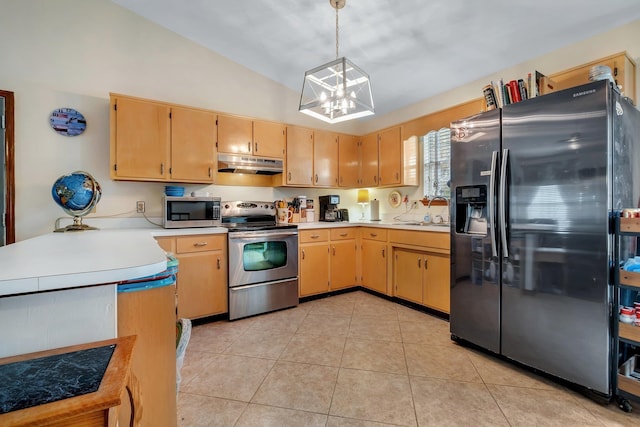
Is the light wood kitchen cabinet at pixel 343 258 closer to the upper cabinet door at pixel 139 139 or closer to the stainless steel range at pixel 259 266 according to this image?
the stainless steel range at pixel 259 266

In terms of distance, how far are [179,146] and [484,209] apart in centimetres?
289

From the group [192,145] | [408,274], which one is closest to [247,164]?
[192,145]

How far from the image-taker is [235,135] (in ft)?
10.4

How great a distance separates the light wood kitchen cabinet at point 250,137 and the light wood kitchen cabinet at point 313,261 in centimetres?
107

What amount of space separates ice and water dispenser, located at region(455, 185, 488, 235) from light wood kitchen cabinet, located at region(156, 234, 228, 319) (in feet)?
7.22

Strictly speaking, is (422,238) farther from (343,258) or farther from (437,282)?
(343,258)

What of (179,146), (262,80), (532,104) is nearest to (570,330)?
(532,104)

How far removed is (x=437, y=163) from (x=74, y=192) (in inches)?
140

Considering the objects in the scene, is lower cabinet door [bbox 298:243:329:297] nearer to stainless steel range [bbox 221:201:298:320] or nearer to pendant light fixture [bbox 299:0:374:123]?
stainless steel range [bbox 221:201:298:320]

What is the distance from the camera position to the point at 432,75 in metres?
3.09

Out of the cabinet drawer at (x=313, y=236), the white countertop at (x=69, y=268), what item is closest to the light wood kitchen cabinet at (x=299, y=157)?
the cabinet drawer at (x=313, y=236)

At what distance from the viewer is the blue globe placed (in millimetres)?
1885

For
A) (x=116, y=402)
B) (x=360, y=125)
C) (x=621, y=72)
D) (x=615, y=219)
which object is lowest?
(x=116, y=402)

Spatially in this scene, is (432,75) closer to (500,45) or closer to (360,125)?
(500,45)
